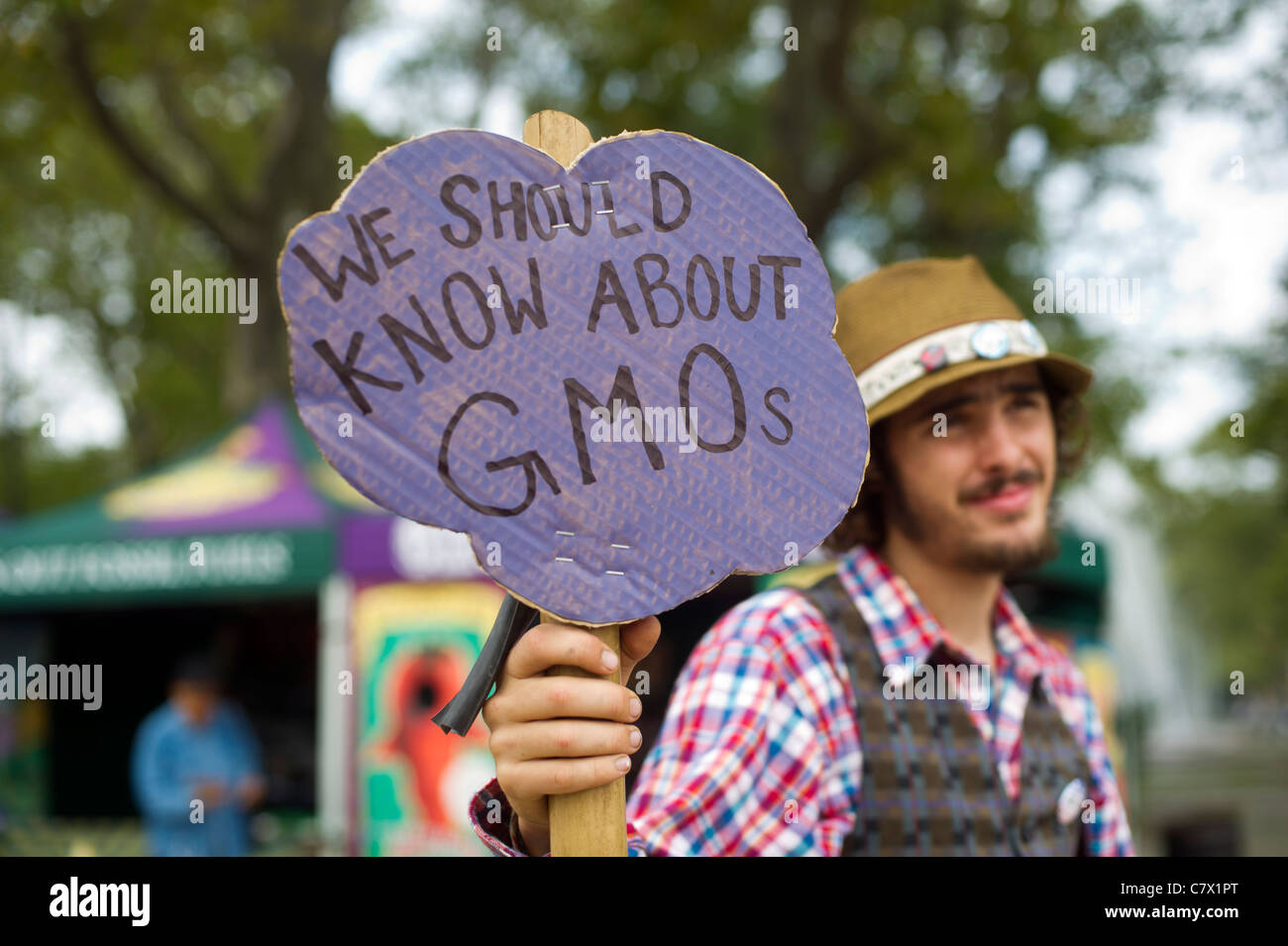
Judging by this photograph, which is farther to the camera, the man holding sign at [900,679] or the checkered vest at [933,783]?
the checkered vest at [933,783]

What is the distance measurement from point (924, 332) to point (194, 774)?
5.58 meters

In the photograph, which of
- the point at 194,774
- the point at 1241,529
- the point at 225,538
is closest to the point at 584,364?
the point at 225,538

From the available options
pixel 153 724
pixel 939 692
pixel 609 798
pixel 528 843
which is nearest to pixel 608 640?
pixel 609 798

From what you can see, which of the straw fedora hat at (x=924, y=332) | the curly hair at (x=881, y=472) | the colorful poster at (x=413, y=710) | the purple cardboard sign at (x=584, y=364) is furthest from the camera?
the colorful poster at (x=413, y=710)

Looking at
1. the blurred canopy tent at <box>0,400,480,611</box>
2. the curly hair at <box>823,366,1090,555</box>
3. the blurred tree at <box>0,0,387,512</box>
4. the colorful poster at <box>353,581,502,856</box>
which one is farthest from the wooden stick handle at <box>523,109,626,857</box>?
the colorful poster at <box>353,581,502,856</box>

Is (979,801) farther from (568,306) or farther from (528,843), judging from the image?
(568,306)

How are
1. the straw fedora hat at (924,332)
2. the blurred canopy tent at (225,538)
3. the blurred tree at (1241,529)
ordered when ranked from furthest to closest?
the blurred canopy tent at (225,538) → the blurred tree at (1241,529) → the straw fedora hat at (924,332)

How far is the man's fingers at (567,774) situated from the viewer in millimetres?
1166

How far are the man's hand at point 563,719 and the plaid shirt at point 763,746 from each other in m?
0.17

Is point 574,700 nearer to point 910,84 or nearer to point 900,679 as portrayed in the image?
point 900,679

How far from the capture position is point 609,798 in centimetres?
118

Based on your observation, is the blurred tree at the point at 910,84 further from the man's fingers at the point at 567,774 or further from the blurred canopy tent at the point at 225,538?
the man's fingers at the point at 567,774

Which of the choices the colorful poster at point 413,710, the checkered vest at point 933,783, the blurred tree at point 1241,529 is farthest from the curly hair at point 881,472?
the colorful poster at point 413,710

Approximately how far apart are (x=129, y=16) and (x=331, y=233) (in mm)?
6884
